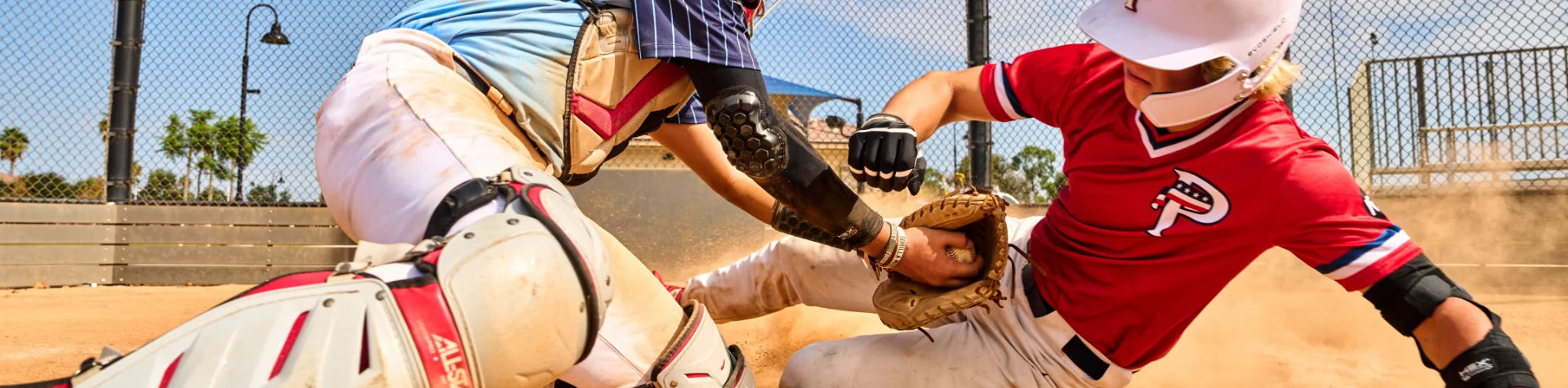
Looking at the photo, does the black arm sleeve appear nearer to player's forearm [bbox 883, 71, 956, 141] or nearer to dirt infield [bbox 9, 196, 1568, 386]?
player's forearm [bbox 883, 71, 956, 141]

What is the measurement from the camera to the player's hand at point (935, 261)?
8.08 feet

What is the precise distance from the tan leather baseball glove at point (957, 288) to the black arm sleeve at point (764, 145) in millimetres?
493

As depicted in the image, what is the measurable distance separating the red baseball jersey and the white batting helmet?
0.12 m

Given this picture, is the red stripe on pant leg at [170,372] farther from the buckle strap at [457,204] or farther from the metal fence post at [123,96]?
the metal fence post at [123,96]

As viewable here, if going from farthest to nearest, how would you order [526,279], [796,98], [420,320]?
[796,98] < [526,279] < [420,320]

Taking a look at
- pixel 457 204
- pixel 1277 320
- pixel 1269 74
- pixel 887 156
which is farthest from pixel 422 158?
pixel 1277 320

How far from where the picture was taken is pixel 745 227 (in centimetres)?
851

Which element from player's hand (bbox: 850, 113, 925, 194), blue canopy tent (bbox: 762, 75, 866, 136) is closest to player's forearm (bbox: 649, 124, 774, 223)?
player's hand (bbox: 850, 113, 925, 194)

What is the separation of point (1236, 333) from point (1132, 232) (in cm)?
349

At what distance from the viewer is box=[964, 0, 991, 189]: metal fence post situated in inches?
290

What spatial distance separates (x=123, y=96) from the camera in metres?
7.38

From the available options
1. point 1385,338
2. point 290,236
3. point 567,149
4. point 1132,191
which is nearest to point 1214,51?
point 1132,191

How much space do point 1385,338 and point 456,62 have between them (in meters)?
5.23

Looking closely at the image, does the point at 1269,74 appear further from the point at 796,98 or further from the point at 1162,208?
the point at 796,98
